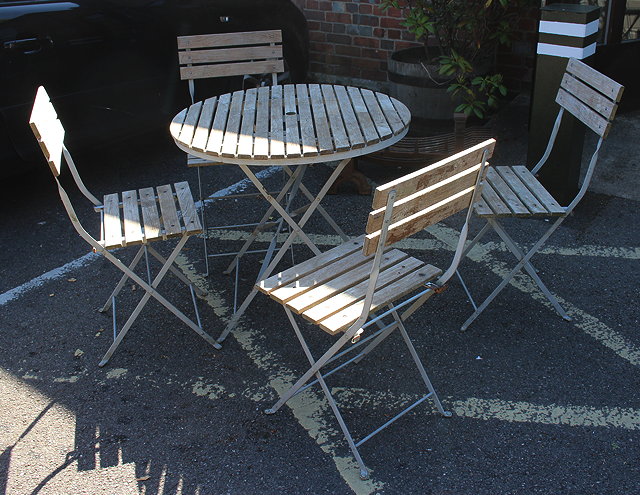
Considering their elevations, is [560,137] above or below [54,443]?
above

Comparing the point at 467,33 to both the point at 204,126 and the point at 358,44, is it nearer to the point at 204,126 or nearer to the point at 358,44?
the point at 358,44

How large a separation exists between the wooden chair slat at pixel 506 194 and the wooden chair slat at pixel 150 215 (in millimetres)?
1685

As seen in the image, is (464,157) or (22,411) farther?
(22,411)

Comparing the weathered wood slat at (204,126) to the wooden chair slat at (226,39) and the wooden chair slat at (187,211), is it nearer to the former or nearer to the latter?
the wooden chair slat at (187,211)

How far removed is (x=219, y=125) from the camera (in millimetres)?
3533

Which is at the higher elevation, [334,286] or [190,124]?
[190,124]

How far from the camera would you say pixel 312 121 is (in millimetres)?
3527

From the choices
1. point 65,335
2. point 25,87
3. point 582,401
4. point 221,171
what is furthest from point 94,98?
point 582,401

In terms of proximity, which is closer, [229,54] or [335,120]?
[335,120]

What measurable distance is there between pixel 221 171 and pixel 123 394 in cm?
263

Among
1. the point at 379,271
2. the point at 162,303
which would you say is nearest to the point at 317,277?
the point at 379,271

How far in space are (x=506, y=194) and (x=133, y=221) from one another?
1851 millimetres

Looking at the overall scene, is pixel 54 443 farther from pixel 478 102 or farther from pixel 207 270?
pixel 478 102

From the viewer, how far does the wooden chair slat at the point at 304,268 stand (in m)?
2.88
